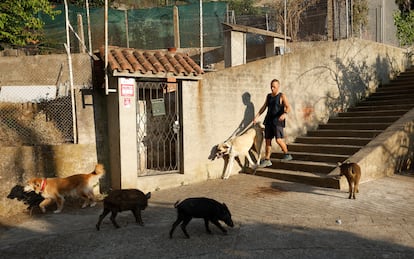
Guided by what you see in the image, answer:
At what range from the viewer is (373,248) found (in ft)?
14.3

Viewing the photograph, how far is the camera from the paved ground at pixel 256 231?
14.4 ft

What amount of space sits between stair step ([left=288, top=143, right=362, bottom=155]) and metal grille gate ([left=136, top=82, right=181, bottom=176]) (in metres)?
3.26

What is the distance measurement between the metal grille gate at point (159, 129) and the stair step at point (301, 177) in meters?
2.18

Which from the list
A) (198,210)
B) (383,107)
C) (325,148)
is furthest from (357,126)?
(198,210)

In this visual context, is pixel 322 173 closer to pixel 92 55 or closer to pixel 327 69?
pixel 327 69

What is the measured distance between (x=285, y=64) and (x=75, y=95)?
5.65 m

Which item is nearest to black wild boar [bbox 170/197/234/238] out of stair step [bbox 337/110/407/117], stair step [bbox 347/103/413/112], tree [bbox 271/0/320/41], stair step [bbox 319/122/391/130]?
stair step [bbox 319/122/391/130]

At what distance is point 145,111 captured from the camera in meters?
8.57

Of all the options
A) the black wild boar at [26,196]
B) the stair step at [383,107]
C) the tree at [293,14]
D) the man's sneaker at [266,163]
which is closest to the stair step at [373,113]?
the stair step at [383,107]

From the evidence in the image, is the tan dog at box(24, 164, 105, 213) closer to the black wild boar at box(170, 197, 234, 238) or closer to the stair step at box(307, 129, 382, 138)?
the black wild boar at box(170, 197, 234, 238)

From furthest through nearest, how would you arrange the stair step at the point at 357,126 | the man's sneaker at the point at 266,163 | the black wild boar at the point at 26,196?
1. the stair step at the point at 357,126
2. the man's sneaker at the point at 266,163
3. the black wild boar at the point at 26,196

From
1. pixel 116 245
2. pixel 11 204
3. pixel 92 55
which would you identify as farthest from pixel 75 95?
pixel 116 245

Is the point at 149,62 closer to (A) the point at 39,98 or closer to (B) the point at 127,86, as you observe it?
(B) the point at 127,86

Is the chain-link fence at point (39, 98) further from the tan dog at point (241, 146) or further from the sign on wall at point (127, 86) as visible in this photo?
the tan dog at point (241, 146)
